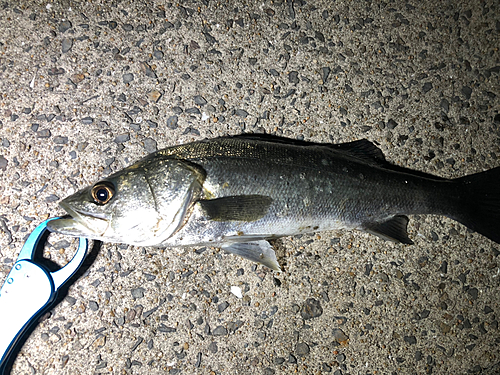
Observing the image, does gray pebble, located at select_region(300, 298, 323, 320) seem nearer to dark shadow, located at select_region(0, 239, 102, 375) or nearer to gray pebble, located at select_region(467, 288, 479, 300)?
gray pebble, located at select_region(467, 288, 479, 300)

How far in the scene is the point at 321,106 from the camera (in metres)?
2.64

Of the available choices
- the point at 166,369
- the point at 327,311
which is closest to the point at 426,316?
the point at 327,311

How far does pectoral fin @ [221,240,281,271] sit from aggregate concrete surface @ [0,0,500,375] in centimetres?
24

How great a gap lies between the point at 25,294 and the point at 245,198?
1572 mm

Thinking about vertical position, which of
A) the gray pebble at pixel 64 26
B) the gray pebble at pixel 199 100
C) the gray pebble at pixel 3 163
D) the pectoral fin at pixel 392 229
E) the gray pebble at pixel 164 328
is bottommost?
the gray pebble at pixel 164 328

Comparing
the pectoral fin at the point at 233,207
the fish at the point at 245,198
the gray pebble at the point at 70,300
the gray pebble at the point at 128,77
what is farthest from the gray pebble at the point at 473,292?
the gray pebble at the point at 128,77

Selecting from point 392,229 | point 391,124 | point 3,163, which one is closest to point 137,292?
point 3,163

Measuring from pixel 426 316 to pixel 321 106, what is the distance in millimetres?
1877

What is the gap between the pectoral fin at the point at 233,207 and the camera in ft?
6.50

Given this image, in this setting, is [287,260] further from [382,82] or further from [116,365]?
[382,82]

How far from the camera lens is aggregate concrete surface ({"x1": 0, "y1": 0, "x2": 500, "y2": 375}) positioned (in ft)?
7.77

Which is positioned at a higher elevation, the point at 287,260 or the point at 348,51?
the point at 348,51

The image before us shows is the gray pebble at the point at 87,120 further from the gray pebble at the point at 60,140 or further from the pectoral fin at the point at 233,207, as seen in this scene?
the pectoral fin at the point at 233,207

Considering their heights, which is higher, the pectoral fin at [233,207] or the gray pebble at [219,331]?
the pectoral fin at [233,207]
